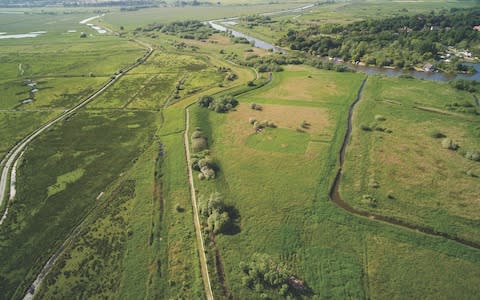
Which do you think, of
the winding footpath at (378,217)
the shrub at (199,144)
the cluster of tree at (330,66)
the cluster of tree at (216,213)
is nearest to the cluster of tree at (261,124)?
the shrub at (199,144)

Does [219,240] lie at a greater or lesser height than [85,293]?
greater

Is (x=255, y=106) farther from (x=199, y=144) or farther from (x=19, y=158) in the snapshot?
(x=19, y=158)

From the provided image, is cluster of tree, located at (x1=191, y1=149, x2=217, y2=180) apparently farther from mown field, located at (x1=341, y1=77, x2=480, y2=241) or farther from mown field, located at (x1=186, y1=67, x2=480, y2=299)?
mown field, located at (x1=341, y1=77, x2=480, y2=241)

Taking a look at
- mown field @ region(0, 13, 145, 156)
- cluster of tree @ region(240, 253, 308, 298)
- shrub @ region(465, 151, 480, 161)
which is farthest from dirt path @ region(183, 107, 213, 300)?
shrub @ region(465, 151, 480, 161)

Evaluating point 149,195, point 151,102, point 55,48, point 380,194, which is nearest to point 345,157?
point 380,194

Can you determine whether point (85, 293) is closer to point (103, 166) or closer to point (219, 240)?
point (219, 240)

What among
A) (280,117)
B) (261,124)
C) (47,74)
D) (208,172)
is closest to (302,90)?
(280,117)
